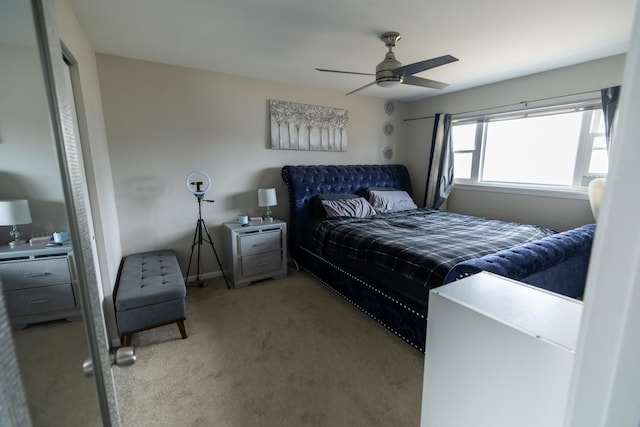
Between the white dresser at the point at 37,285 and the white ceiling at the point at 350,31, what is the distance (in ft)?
6.07

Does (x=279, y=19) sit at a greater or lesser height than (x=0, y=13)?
greater

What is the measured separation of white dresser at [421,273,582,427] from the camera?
708 millimetres

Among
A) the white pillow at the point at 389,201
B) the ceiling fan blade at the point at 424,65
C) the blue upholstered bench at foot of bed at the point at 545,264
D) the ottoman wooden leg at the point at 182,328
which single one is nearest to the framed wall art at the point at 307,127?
the white pillow at the point at 389,201

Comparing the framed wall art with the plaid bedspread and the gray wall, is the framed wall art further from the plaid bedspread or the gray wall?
the gray wall

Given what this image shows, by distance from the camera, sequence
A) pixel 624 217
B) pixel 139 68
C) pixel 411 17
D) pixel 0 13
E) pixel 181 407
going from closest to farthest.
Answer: pixel 624 217 → pixel 0 13 → pixel 181 407 → pixel 411 17 → pixel 139 68

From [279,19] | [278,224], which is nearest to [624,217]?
[279,19]

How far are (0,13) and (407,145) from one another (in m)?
4.89

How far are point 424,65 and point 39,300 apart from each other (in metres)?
2.42

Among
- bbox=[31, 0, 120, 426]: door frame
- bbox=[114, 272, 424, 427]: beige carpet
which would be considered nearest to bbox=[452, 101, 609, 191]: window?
bbox=[114, 272, 424, 427]: beige carpet

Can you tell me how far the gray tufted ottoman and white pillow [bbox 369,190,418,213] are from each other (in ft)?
8.51

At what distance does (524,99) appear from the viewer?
3322mm

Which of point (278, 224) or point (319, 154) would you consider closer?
point (278, 224)

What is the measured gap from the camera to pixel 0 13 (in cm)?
53

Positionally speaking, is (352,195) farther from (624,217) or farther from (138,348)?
(624,217)
